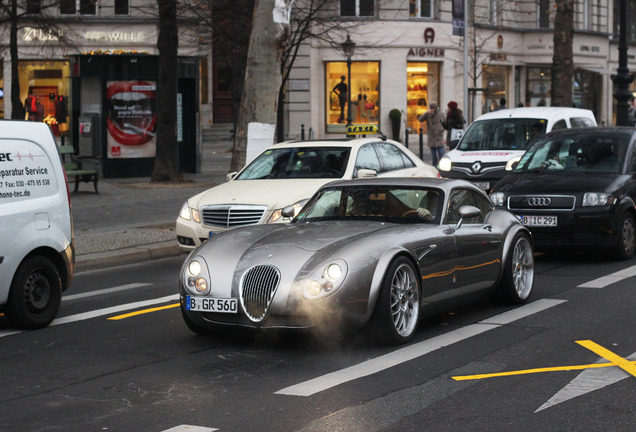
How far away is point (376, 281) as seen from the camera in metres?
7.61

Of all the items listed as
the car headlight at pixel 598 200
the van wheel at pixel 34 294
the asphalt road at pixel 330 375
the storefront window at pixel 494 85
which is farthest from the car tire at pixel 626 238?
the storefront window at pixel 494 85

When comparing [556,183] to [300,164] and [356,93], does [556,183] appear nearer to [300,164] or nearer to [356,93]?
[300,164]

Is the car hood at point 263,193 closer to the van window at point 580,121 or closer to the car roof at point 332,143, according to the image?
the car roof at point 332,143

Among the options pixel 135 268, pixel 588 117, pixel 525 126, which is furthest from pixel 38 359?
pixel 588 117

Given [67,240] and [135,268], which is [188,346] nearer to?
[67,240]

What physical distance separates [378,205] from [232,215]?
12.9ft

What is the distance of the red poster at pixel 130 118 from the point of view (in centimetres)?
2562

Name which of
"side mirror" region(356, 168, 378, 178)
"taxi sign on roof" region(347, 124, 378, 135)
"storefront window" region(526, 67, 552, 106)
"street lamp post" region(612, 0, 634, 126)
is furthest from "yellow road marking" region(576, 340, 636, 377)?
"storefront window" region(526, 67, 552, 106)

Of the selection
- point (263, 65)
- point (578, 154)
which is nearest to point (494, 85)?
point (263, 65)

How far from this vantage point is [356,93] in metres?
47.8

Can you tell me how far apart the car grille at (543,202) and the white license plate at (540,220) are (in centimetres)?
12

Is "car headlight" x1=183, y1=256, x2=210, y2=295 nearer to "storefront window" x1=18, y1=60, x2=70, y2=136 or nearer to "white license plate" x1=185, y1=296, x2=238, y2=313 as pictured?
"white license plate" x1=185, y1=296, x2=238, y2=313

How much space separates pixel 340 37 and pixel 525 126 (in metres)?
26.4

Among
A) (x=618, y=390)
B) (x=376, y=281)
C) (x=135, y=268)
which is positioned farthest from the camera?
(x=135, y=268)
